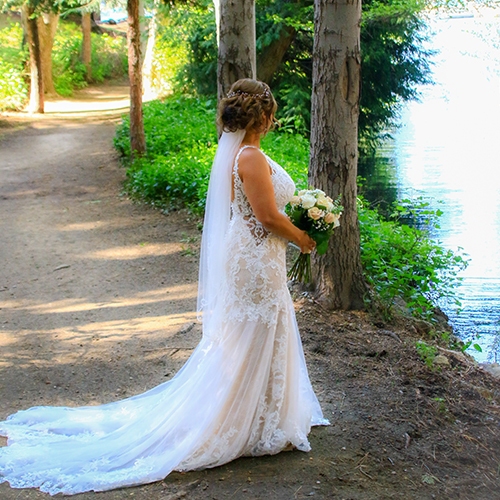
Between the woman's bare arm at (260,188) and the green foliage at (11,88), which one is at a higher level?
the green foliage at (11,88)

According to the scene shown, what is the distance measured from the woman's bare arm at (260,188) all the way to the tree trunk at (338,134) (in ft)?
7.28

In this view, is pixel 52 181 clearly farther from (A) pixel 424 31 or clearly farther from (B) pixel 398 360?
(A) pixel 424 31

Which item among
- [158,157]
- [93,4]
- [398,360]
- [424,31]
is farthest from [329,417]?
[424,31]

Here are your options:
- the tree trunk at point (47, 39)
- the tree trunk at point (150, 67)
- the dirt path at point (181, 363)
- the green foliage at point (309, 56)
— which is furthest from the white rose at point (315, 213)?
the tree trunk at point (150, 67)

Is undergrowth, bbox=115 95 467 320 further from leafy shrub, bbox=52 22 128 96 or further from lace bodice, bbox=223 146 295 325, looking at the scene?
leafy shrub, bbox=52 22 128 96

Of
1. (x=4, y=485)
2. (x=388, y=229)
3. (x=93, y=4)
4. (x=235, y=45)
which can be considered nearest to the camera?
(x=4, y=485)

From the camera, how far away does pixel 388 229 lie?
755cm

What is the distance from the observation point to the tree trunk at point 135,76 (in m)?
11.6

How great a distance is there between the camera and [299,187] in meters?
8.09

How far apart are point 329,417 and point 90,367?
86.4 inches

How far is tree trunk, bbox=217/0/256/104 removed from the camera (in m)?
5.96

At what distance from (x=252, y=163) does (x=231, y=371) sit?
4.19 feet

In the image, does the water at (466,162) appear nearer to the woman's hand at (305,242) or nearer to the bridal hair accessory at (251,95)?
the woman's hand at (305,242)

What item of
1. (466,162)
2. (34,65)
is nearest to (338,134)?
(466,162)
